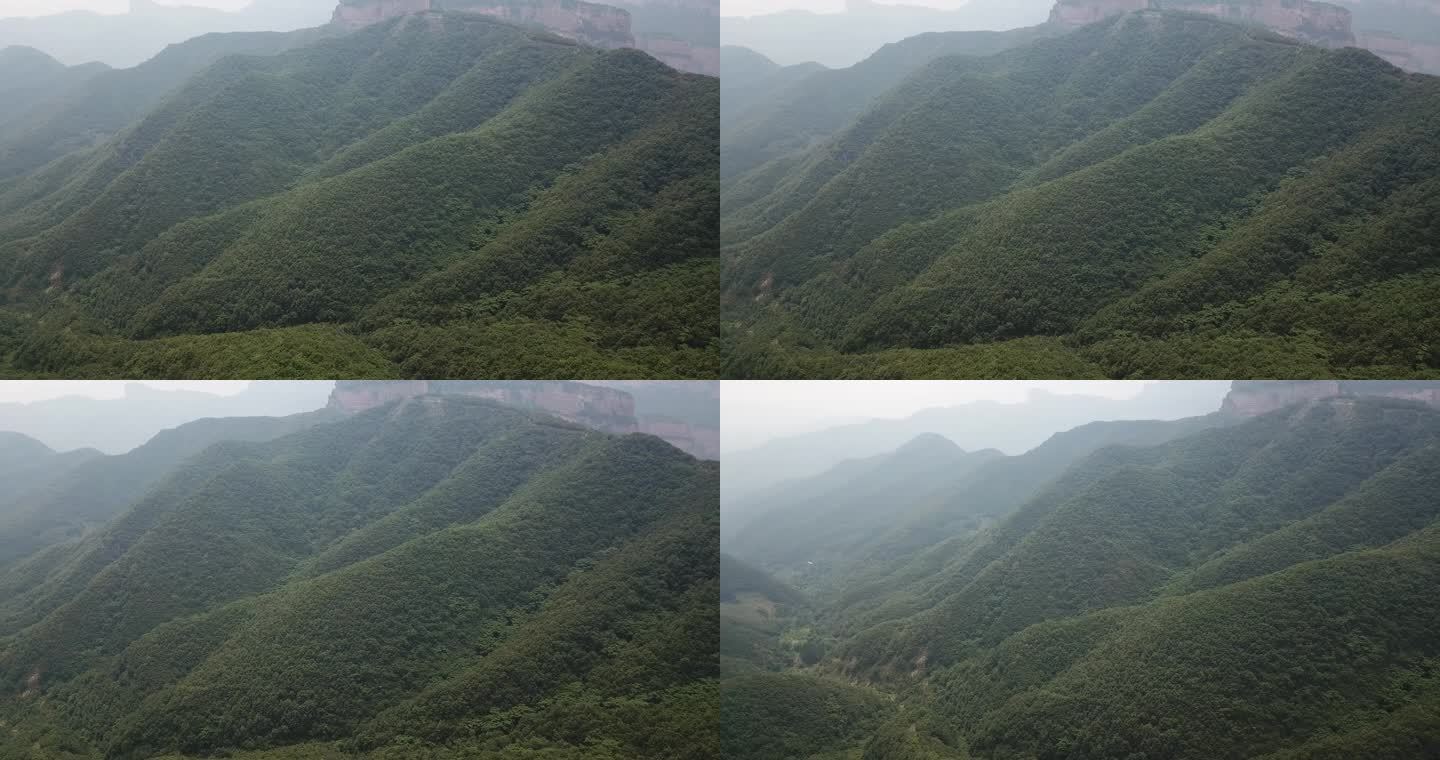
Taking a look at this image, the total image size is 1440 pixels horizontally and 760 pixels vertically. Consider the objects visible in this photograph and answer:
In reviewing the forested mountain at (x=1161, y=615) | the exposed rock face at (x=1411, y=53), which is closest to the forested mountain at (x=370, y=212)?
the forested mountain at (x=1161, y=615)

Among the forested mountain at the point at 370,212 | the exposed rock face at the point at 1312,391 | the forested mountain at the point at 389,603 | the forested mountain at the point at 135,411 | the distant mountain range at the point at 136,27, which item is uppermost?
the distant mountain range at the point at 136,27

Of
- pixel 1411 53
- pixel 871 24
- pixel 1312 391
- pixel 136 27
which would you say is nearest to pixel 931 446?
pixel 1312 391

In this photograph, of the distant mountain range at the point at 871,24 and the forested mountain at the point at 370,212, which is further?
the distant mountain range at the point at 871,24

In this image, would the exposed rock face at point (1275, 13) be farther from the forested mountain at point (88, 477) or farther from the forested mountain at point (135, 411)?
the forested mountain at point (88, 477)

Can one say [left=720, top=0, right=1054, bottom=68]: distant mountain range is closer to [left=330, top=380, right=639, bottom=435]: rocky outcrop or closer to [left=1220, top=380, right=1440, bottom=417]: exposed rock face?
[left=330, top=380, right=639, bottom=435]: rocky outcrop

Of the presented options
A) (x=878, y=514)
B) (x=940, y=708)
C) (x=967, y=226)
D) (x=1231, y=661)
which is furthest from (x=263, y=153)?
(x=1231, y=661)

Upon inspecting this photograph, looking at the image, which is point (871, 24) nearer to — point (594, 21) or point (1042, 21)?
point (1042, 21)
